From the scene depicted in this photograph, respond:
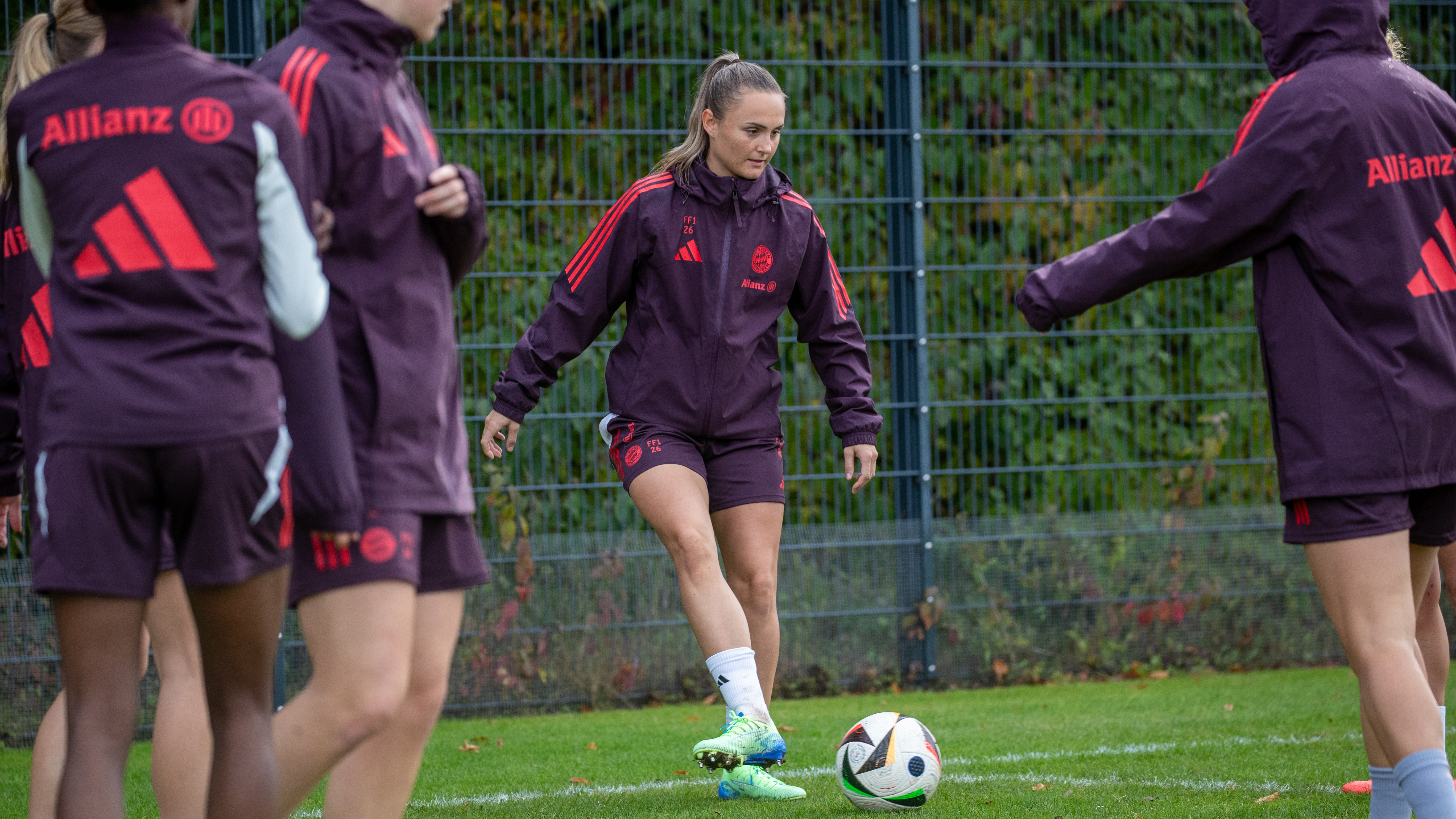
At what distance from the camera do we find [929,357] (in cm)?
772

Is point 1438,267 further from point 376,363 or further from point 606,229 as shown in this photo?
A: point 606,229

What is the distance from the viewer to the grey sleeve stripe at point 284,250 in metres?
2.30

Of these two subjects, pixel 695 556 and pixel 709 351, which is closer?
pixel 695 556

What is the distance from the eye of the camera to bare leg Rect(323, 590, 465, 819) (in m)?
2.67

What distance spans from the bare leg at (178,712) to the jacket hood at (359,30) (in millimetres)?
1277

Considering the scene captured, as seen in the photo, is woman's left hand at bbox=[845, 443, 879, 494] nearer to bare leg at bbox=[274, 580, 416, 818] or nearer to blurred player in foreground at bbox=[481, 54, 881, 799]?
blurred player in foreground at bbox=[481, 54, 881, 799]

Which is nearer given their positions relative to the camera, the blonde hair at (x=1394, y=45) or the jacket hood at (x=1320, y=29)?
the jacket hood at (x=1320, y=29)

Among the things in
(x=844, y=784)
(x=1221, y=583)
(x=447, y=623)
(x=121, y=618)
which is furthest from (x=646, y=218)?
(x=1221, y=583)

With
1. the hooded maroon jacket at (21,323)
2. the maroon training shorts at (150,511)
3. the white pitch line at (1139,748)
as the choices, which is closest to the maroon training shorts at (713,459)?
the white pitch line at (1139,748)

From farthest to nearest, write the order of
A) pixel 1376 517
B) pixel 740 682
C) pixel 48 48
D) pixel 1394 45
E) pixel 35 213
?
pixel 740 682, pixel 1394 45, pixel 48 48, pixel 1376 517, pixel 35 213

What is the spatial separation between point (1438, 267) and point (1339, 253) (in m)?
0.26

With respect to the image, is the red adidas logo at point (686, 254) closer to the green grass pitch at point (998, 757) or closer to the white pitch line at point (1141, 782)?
the green grass pitch at point (998, 757)

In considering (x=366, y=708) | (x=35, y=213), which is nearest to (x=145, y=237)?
(x=35, y=213)

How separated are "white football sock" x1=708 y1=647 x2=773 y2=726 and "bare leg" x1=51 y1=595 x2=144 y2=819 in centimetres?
211
